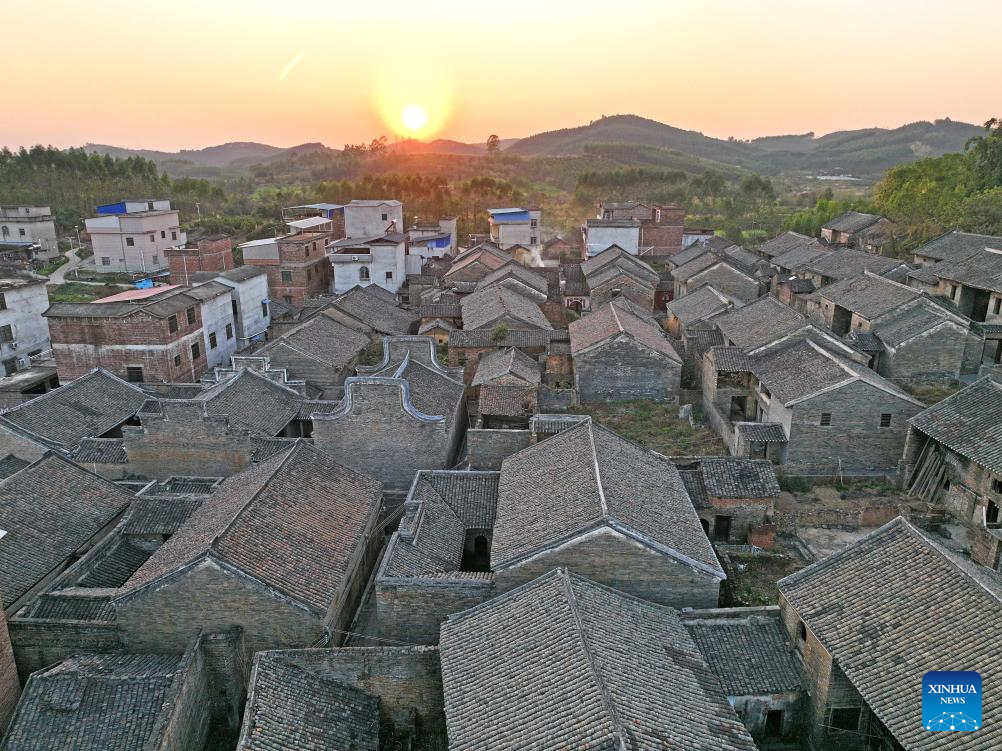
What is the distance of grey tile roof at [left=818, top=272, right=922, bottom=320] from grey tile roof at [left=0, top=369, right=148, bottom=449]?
109 feet

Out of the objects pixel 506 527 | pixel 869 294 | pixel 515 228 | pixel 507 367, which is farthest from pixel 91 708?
pixel 515 228

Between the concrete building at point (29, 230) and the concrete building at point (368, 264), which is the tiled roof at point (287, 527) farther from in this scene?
the concrete building at point (29, 230)

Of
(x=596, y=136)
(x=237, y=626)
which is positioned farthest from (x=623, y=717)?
(x=596, y=136)

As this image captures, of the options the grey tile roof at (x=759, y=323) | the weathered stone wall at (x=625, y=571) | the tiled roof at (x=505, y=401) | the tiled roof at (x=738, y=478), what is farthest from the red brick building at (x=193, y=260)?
the weathered stone wall at (x=625, y=571)

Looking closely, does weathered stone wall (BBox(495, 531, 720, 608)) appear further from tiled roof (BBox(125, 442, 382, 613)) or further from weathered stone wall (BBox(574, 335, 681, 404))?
weathered stone wall (BBox(574, 335, 681, 404))

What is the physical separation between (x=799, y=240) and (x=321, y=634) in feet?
170

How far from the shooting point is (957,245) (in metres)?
40.1

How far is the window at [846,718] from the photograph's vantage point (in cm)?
1353

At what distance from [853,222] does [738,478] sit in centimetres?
4588

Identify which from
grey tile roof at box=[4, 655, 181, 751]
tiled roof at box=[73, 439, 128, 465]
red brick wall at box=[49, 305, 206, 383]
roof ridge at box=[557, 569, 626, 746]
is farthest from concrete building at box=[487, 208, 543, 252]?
grey tile roof at box=[4, 655, 181, 751]

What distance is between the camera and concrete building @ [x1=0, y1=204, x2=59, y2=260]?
2438 inches

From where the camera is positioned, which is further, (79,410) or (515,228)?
(515,228)

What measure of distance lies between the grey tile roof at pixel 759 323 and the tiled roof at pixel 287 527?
18849mm

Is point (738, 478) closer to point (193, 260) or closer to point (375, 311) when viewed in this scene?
point (375, 311)
